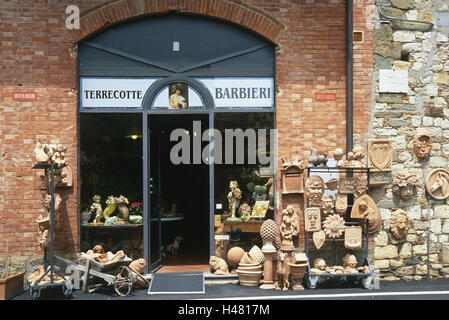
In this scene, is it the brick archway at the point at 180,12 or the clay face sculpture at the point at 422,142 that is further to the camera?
the clay face sculpture at the point at 422,142

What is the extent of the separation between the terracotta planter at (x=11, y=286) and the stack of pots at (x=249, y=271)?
10.4ft

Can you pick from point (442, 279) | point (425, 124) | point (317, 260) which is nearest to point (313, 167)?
point (317, 260)

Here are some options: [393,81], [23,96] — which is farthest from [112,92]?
[393,81]

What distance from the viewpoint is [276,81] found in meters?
8.39

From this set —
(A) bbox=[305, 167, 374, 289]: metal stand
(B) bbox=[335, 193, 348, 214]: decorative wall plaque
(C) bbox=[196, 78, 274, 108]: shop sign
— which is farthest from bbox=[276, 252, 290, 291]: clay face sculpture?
(C) bbox=[196, 78, 274, 108]: shop sign

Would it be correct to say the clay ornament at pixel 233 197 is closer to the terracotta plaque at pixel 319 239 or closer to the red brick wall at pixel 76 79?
the red brick wall at pixel 76 79

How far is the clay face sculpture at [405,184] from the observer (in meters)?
8.27

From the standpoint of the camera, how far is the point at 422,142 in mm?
8375

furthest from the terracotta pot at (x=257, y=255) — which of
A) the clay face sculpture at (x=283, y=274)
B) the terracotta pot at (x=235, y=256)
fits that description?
the clay face sculpture at (x=283, y=274)

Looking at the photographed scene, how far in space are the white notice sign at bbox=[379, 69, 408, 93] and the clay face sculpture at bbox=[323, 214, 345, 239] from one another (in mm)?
2224

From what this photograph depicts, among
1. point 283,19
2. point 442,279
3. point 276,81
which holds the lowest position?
point 442,279

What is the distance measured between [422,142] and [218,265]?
12.4 feet

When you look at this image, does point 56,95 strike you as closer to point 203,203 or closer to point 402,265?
point 203,203

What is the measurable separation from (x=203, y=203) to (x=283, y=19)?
14.2 feet
